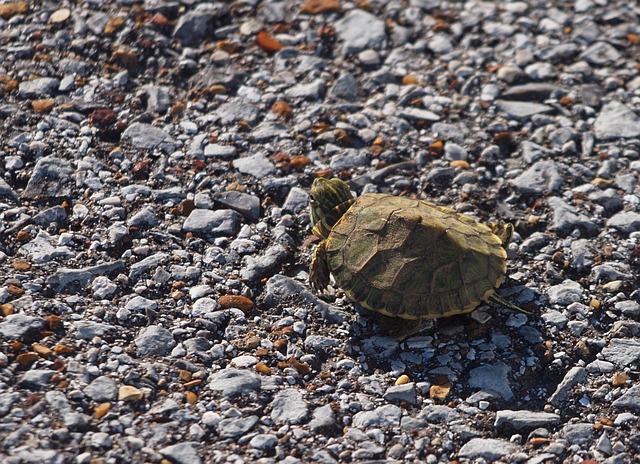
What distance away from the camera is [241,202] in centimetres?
652

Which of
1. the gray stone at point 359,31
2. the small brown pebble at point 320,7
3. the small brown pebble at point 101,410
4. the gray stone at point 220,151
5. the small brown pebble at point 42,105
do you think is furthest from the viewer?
the small brown pebble at point 320,7

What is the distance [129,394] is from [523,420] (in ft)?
7.82

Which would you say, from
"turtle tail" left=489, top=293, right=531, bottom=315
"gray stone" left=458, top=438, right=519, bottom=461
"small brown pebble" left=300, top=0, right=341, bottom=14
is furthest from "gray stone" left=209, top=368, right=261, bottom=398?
"small brown pebble" left=300, top=0, right=341, bottom=14

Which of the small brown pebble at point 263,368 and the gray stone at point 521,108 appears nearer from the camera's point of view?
the small brown pebble at point 263,368

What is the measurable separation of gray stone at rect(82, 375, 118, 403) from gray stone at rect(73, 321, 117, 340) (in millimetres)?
384

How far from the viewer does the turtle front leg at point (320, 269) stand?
18.8ft

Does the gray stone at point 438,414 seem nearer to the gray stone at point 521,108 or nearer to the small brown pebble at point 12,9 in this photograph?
the gray stone at point 521,108

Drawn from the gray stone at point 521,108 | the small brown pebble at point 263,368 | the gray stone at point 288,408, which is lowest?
the gray stone at point 521,108

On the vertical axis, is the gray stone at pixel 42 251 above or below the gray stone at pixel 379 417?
above

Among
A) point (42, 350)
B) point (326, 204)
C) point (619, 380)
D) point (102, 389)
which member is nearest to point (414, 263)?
point (326, 204)

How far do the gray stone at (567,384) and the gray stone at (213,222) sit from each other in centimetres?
263

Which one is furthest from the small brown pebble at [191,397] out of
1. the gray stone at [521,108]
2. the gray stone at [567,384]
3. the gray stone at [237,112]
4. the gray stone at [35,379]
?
the gray stone at [521,108]

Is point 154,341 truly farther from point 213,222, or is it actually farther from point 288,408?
point 213,222

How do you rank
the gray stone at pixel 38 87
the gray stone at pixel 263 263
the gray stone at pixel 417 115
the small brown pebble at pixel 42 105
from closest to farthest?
the gray stone at pixel 263 263 < the small brown pebble at pixel 42 105 < the gray stone at pixel 38 87 < the gray stone at pixel 417 115
